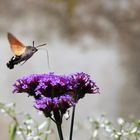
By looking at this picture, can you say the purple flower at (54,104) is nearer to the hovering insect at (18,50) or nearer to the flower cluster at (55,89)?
the flower cluster at (55,89)

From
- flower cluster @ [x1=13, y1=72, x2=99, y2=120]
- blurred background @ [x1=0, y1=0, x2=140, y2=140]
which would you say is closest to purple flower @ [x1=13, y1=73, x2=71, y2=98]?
flower cluster @ [x1=13, y1=72, x2=99, y2=120]

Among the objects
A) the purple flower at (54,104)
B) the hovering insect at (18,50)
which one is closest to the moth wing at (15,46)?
the hovering insect at (18,50)

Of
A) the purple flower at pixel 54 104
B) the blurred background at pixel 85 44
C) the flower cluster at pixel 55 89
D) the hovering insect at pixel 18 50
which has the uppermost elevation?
the blurred background at pixel 85 44

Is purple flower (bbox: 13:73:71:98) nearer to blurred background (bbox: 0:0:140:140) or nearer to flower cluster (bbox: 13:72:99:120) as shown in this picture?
flower cluster (bbox: 13:72:99:120)

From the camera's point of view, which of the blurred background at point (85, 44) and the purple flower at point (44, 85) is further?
the blurred background at point (85, 44)

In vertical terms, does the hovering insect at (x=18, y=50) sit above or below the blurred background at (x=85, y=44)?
below

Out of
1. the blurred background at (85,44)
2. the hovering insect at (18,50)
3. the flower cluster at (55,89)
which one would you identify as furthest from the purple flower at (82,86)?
the blurred background at (85,44)

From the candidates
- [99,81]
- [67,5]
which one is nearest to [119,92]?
[99,81]

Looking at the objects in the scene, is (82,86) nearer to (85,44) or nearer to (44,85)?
(44,85)
